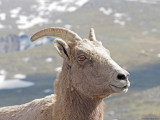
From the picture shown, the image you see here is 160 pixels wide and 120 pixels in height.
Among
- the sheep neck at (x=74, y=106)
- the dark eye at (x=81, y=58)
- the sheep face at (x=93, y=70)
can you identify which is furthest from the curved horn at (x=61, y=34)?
the sheep neck at (x=74, y=106)

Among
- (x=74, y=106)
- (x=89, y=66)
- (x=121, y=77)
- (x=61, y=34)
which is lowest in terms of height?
(x=74, y=106)

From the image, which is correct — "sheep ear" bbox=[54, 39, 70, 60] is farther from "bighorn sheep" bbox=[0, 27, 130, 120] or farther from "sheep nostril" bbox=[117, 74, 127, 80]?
"sheep nostril" bbox=[117, 74, 127, 80]

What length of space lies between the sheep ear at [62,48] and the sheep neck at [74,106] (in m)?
0.47

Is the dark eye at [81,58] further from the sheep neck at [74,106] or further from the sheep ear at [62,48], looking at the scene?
the sheep neck at [74,106]

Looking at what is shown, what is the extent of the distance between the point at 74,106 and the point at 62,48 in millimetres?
2398

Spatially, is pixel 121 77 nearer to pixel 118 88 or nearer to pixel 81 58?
pixel 118 88

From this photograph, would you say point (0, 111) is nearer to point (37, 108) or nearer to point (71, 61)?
point (37, 108)

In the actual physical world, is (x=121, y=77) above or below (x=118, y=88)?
above

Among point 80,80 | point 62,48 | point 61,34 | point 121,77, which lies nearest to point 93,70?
point 80,80

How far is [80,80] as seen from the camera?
58.6 ft

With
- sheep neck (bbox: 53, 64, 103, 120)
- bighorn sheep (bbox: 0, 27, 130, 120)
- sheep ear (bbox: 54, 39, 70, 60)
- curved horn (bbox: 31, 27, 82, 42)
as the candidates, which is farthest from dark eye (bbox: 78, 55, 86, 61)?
curved horn (bbox: 31, 27, 82, 42)

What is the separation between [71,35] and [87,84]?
2283 mm

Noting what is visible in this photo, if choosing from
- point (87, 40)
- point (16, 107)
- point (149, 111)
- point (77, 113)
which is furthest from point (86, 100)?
point (149, 111)

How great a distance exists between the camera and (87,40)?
18641 millimetres
